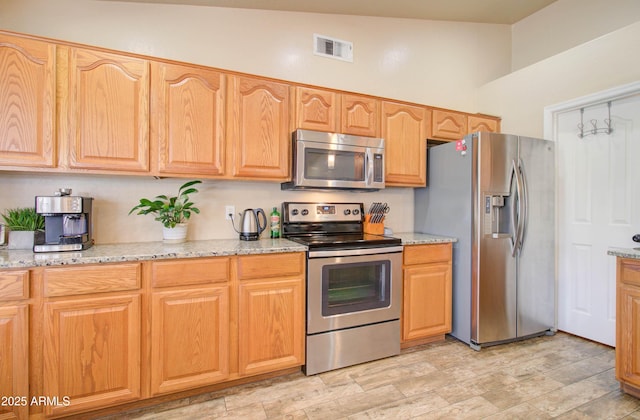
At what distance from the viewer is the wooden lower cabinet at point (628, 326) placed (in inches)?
72.5

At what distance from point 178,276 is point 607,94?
3.58 m

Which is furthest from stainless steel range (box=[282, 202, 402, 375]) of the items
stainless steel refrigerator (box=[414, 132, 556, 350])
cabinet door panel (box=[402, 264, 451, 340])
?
stainless steel refrigerator (box=[414, 132, 556, 350])

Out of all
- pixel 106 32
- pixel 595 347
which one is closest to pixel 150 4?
pixel 106 32

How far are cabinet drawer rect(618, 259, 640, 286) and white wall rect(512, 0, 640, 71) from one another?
90.0 inches

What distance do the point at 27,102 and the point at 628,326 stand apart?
384cm

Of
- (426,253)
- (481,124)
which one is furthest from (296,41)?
(426,253)

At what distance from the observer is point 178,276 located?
1.81 m

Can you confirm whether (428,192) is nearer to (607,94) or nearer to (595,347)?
(607,94)

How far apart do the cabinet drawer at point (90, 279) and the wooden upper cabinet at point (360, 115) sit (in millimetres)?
1869

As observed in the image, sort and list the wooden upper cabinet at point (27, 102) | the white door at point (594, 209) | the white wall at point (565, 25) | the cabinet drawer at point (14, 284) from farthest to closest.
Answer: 1. the white wall at point (565, 25)
2. the white door at point (594, 209)
3. the wooden upper cabinet at point (27, 102)
4. the cabinet drawer at point (14, 284)

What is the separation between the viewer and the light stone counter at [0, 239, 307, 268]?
1.56 metres

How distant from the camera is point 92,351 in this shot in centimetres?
165

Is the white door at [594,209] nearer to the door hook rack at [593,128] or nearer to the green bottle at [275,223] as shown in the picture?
the door hook rack at [593,128]

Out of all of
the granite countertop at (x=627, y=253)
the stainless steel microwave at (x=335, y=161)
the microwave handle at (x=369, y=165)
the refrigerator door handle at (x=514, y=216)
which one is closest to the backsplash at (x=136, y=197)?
the stainless steel microwave at (x=335, y=161)
